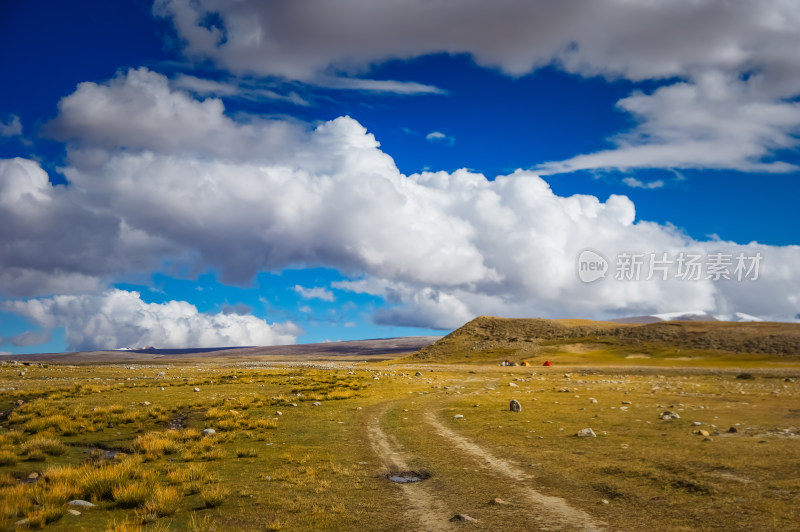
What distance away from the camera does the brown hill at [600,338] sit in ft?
310

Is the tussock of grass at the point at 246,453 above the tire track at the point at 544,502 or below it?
below

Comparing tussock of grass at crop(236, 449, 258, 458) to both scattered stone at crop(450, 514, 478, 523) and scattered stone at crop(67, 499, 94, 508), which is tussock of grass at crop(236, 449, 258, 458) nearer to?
scattered stone at crop(67, 499, 94, 508)

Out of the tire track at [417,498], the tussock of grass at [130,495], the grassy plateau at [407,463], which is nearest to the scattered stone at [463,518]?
the grassy plateau at [407,463]

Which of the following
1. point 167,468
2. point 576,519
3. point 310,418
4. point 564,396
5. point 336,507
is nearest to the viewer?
point 576,519

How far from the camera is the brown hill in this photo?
310ft

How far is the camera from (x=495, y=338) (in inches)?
5084

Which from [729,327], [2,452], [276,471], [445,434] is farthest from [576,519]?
[729,327]

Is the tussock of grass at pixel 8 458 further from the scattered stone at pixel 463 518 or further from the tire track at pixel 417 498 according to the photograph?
the scattered stone at pixel 463 518

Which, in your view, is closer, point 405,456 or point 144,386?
point 405,456

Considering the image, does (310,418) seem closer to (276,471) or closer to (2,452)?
(276,471)

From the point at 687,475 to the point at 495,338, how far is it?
120 metres

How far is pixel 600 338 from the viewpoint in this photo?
116562 mm

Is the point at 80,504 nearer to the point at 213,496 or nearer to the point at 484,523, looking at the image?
the point at 213,496

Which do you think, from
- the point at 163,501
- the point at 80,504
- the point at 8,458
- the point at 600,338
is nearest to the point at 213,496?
the point at 163,501
